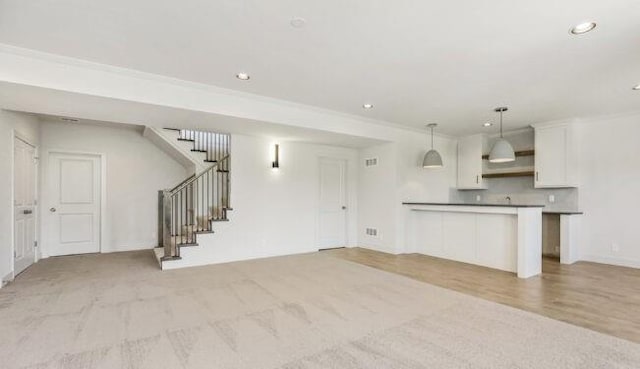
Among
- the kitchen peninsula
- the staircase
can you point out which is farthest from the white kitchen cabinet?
the staircase

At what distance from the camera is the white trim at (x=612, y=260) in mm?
5181

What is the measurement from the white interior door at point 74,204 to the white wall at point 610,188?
9553 millimetres

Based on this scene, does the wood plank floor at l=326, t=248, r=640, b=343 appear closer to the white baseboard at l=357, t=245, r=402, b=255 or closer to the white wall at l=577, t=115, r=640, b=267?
the white baseboard at l=357, t=245, r=402, b=255

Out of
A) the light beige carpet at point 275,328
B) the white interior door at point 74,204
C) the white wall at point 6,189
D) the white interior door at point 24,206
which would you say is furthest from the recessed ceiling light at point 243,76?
the white interior door at point 74,204

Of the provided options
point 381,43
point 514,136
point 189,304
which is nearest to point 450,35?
point 381,43

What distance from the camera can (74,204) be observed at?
6.14 metres

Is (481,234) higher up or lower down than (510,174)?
lower down

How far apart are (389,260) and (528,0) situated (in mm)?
4354

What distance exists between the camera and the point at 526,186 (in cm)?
666

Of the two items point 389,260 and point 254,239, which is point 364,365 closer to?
point 389,260

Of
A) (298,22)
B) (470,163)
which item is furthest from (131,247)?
(470,163)

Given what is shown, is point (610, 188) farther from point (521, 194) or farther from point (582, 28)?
point (582, 28)

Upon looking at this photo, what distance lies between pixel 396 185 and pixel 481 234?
1824 mm

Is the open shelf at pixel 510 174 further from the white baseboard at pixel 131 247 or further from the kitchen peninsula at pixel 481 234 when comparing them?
the white baseboard at pixel 131 247
